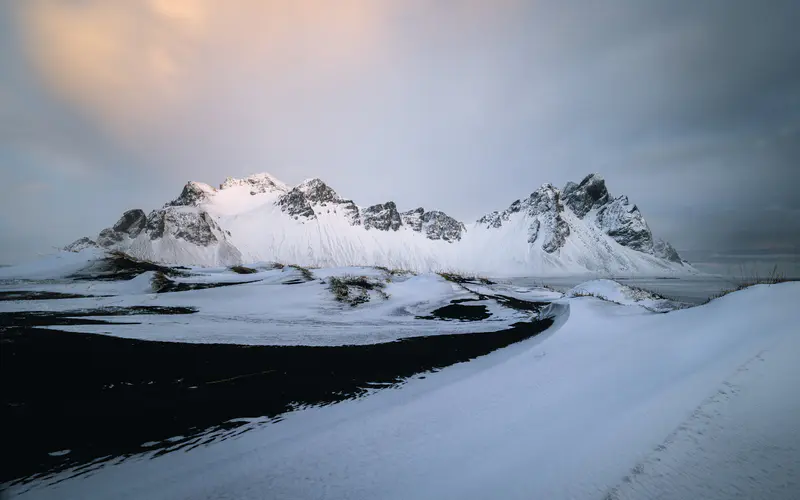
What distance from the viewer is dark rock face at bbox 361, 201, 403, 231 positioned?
388ft

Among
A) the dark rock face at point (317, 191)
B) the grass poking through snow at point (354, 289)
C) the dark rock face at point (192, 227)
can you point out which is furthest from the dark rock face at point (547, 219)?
the grass poking through snow at point (354, 289)

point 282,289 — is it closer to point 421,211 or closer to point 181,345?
point 181,345

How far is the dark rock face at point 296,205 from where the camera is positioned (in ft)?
338

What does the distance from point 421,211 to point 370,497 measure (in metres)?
142

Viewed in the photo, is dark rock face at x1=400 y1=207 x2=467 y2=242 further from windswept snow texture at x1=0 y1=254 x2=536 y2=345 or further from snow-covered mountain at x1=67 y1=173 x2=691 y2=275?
windswept snow texture at x1=0 y1=254 x2=536 y2=345

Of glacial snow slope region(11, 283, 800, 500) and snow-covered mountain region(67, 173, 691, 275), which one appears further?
snow-covered mountain region(67, 173, 691, 275)

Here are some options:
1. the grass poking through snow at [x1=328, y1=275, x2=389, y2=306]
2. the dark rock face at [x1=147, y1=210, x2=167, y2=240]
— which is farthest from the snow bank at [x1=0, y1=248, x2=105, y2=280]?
the dark rock face at [x1=147, y1=210, x2=167, y2=240]

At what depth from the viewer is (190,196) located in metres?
104

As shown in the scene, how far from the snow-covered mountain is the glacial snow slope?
81925mm

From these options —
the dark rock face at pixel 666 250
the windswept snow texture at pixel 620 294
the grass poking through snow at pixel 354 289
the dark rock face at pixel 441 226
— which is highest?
the dark rock face at pixel 441 226

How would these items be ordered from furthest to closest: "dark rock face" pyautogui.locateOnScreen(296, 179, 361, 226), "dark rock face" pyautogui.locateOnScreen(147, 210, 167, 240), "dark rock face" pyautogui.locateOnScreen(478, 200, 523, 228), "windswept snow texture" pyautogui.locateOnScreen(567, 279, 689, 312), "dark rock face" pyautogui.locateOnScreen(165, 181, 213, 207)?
"dark rock face" pyautogui.locateOnScreen(478, 200, 523, 228) → "dark rock face" pyautogui.locateOnScreen(296, 179, 361, 226) → "dark rock face" pyautogui.locateOnScreen(165, 181, 213, 207) → "dark rock face" pyautogui.locateOnScreen(147, 210, 167, 240) → "windswept snow texture" pyautogui.locateOnScreen(567, 279, 689, 312)

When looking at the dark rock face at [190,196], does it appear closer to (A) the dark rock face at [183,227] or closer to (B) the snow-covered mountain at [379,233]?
(B) the snow-covered mountain at [379,233]

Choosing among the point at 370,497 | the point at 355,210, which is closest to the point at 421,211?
the point at 355,210

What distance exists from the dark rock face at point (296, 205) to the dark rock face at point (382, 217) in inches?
895
